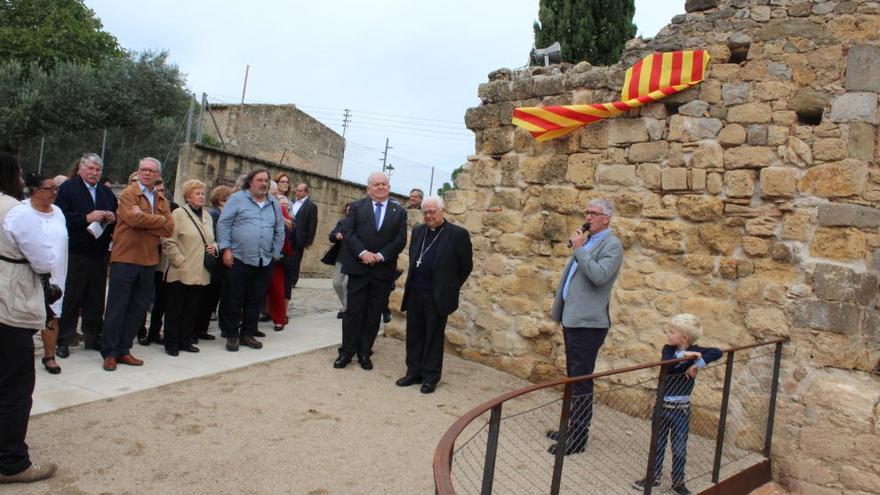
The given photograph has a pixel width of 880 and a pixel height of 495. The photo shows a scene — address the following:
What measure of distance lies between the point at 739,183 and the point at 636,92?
1.16m

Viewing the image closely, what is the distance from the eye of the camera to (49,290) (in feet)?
11.4

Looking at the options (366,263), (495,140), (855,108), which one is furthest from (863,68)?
(366,263)

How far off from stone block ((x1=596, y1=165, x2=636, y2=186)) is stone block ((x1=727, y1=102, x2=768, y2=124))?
0.87m

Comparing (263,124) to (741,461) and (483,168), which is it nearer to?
(483,168)

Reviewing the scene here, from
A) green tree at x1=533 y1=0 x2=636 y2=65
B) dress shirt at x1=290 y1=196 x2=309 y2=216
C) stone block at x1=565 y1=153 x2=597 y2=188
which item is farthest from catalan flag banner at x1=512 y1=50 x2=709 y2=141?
green tree at x1=533 y1=0 x2=636 y2=65

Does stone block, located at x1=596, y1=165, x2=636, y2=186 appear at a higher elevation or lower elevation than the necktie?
higher

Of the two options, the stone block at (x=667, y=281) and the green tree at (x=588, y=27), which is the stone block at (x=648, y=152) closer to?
the stone block at (x=667, y=281)

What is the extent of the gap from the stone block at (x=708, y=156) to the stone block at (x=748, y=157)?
4cm

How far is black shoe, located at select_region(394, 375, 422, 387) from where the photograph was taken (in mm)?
5354

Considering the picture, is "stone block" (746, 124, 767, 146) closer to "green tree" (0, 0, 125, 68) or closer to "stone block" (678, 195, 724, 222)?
"stone block" (678, 195, 724, 222)

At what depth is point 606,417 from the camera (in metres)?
5.12

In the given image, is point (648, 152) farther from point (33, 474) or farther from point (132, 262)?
point (33, 474)

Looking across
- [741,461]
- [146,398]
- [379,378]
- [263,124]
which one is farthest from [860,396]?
[263,124]

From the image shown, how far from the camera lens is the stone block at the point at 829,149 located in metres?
4.65
